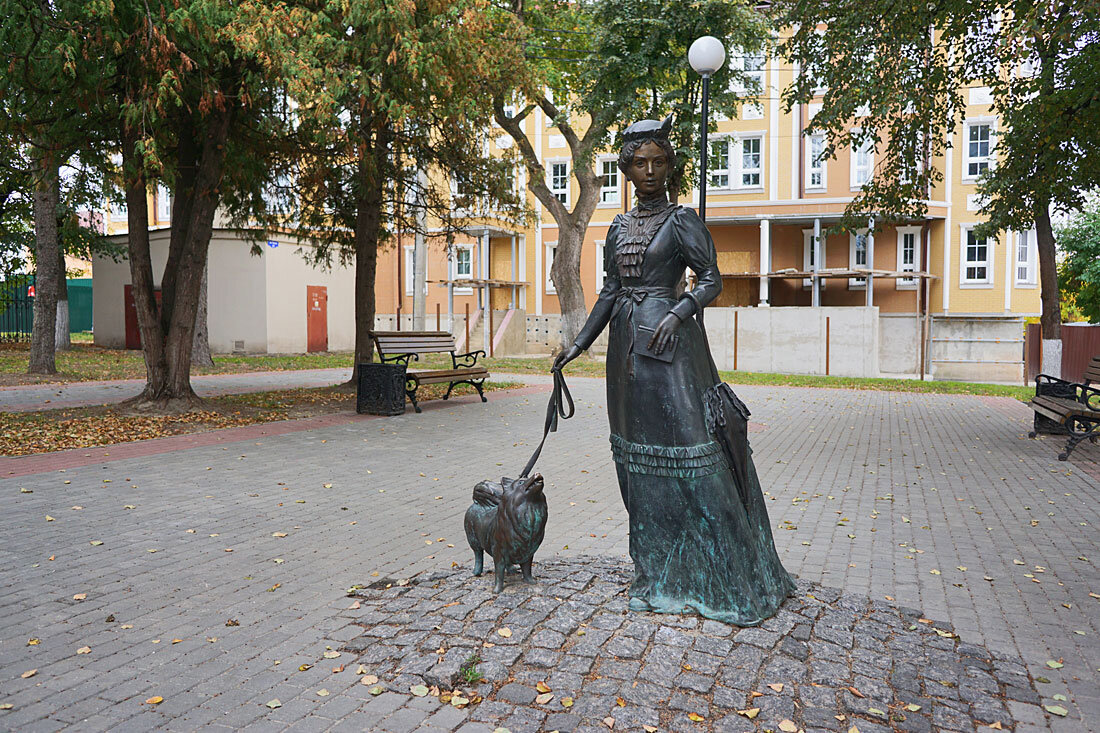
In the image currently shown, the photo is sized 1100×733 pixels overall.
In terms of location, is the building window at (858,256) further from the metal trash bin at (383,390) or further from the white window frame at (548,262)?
the metal trash bin at (383,390)

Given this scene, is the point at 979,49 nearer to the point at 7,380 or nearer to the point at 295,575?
the point at 295,575

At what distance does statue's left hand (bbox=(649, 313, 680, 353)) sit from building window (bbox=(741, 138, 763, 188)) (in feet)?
95.8

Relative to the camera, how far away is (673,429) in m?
3.63

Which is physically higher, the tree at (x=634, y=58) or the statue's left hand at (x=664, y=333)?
the tree at (x=634, y=58)

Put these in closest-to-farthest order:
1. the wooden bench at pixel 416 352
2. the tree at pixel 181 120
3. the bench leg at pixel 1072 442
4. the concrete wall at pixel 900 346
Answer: the tree at pixel 181 120 < the bench leg at pixel 1072 442 < the wooden bench at pixel 416 352 < the concrete wall at pixel 900 346

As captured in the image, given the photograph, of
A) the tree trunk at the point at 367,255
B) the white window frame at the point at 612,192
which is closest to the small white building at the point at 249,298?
the white window frame at the point at 612,192

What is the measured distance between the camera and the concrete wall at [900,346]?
2481cm

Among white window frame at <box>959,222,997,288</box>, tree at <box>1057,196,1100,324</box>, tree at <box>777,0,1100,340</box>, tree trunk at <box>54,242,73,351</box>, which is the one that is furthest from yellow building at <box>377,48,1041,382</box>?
tree at <box>777,0,1100,340</box>

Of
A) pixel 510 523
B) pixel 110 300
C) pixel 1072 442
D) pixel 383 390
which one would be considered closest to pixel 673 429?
pixel 510 523

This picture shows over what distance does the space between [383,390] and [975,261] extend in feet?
87.1

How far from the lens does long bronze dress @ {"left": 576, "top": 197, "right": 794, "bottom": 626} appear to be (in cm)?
363

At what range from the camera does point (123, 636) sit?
379 cm

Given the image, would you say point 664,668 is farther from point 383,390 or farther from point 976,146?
point 976,146

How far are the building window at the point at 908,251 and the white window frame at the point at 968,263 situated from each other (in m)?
1.54
